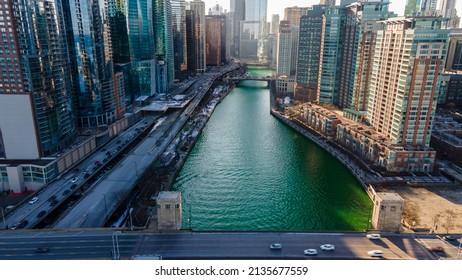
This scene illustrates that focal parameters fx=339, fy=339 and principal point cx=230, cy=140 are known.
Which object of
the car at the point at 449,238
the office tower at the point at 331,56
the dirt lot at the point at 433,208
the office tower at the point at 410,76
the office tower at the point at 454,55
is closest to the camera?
the car at the point at 449,238

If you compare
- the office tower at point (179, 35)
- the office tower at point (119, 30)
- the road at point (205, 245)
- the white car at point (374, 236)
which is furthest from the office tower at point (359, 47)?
the office tower at point (179, 35)

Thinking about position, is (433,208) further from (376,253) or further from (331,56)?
(331,56)

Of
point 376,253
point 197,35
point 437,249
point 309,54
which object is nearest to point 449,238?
point 437,249

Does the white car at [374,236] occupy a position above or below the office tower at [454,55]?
below

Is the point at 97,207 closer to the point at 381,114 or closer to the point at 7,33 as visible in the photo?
the point at 7,33

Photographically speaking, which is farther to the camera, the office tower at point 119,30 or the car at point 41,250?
the office tower at point 119,30

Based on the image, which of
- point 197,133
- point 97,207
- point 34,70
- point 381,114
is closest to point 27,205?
point 97,207

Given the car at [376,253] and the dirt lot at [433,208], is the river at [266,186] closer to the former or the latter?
the dirt lot at [433,208]

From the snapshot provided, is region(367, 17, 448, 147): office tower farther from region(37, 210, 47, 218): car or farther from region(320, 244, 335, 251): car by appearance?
region(37, 210, 47, 218): car

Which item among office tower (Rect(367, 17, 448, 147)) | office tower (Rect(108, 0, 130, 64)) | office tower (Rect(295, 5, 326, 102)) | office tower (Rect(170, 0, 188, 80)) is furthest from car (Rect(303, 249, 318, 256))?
office tower (Rect(170, 0, 188, 80))
